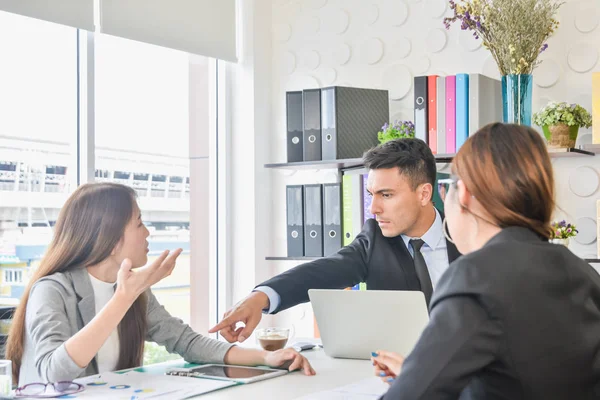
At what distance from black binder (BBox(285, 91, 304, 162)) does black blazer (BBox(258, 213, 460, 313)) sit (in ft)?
2.93

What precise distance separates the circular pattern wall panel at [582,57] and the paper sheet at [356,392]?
1.84 metres

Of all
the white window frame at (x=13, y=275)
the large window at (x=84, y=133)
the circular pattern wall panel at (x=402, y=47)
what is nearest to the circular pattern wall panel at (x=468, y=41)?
the circular pattern wall panel at (x=402, y=47)

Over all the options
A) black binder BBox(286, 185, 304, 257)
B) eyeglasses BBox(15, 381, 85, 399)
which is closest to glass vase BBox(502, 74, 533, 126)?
black binder BBox(286, 185, 304, 257)

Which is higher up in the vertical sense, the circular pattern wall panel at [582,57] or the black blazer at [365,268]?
the circular pattern wall panel at [582,57]

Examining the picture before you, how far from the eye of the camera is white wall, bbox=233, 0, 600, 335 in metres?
3.15

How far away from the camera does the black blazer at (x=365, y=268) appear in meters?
2.64

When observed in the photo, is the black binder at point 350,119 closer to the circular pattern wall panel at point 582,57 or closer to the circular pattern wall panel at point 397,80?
the circular pattern wall panel at point 397,80

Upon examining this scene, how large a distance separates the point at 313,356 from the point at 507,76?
139 cm

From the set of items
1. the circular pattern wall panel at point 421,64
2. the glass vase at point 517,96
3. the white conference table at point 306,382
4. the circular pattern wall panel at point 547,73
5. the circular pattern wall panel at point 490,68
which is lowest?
the white conference table at point 306,382

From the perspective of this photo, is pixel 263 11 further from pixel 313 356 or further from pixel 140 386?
pixel 140 386

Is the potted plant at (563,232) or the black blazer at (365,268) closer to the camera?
the black blazer at (365,268)

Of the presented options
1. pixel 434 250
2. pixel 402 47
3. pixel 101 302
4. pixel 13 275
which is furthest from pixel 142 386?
pixel 402 47

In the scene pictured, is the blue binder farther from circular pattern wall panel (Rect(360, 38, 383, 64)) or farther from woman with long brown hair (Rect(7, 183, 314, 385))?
woman with long brown hair (Rect(7, 183, 314, 385))

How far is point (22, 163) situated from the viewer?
304 centimetres
